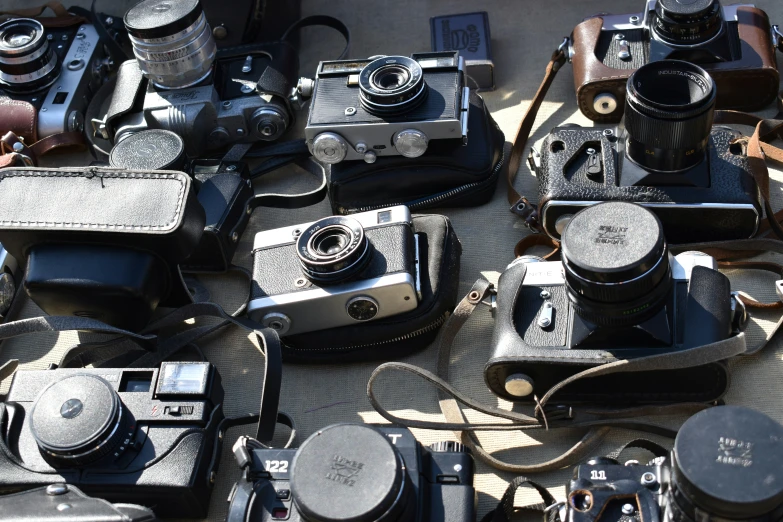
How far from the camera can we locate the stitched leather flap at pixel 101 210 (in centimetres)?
279

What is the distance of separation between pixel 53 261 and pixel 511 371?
1.34 m

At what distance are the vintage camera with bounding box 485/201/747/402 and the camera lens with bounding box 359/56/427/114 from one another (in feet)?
2.26

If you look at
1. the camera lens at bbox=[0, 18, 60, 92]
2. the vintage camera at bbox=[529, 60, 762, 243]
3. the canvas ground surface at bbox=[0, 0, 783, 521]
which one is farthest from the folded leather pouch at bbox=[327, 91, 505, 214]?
the camera lens at bbox=[0, 18, 60, 92]

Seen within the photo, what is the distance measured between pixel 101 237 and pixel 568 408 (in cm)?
140

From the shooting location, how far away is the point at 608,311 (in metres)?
2.47

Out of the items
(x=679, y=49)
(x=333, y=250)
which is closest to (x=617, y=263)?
(x=333, y=250)

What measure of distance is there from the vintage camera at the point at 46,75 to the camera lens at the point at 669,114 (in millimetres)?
2101

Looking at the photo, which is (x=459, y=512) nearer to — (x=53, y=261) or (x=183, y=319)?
(x=183, y=319)

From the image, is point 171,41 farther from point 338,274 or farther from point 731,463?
point 731,463

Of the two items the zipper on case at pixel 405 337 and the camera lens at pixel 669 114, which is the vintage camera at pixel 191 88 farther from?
the camera lens at pixel 669 114

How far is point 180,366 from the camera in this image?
267cm

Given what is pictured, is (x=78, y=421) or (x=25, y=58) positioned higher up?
(x=25, y=58)

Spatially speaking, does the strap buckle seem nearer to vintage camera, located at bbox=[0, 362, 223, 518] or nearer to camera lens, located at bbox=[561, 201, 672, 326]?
camera lens, located at bbox=[561, 201, 672, 326]

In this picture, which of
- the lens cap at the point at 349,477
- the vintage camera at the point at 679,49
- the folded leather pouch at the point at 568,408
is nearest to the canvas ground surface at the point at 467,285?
the folded leather pouch at the point at 568,408
